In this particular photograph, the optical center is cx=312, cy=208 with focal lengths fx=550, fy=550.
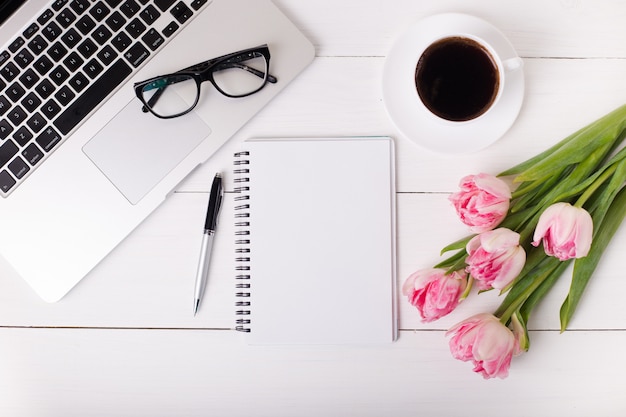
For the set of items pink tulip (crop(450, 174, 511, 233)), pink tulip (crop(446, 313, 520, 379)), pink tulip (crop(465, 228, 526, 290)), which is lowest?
pink tulip (crop(446, 313, 520, 379))

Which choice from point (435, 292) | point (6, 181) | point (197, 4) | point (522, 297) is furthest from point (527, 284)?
point (6, 181)

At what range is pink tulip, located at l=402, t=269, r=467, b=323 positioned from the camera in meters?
0.54

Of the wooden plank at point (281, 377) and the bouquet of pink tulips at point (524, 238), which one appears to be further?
the wooden plank at point (281, 377)

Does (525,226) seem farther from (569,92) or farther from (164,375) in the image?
(164,375)

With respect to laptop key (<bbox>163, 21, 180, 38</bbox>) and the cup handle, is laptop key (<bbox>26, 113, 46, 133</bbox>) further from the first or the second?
the cup handle

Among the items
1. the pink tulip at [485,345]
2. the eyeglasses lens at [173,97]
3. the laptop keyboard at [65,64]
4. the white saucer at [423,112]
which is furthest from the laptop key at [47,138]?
the pink tulip at [485,345]

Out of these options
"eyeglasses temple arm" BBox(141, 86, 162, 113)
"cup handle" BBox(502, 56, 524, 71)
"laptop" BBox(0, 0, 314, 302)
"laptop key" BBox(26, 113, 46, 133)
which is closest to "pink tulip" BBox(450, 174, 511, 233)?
"cup handle" BBox(502, 56, 524, 71)

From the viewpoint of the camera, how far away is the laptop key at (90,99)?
1.93 feet

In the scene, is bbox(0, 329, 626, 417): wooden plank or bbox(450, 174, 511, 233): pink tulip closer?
bbox(450, 174, 511, 233): pink tulip

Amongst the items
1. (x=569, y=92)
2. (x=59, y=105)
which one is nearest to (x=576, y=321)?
(x=569, y=92)

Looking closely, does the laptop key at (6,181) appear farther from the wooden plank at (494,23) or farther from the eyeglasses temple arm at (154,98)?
the wooden plank at (494,23)

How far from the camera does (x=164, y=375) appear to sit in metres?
0.63

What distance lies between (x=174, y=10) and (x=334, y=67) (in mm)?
184

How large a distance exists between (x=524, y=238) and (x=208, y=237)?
34cm
